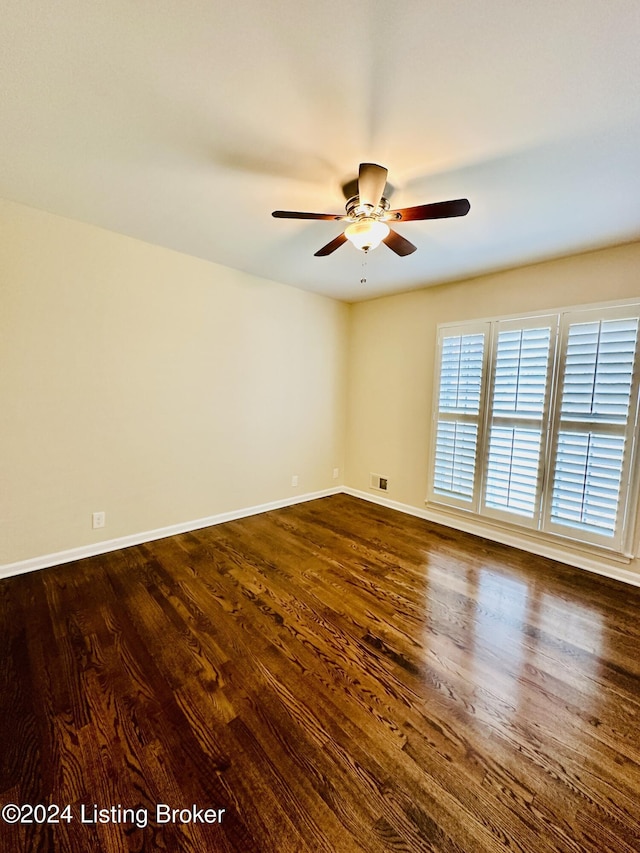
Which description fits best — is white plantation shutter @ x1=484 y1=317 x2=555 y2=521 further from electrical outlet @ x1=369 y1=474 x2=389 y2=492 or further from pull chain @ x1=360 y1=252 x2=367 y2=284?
pull chain @ x1=360 y1=252 x2=367 y2=284

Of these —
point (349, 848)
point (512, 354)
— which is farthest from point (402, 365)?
point (349, 848)

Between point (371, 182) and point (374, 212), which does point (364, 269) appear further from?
point (371, 182)

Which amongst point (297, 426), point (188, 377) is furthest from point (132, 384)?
point (297, 426)

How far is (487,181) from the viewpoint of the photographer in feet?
6.12

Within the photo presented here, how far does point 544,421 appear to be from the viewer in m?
2.90

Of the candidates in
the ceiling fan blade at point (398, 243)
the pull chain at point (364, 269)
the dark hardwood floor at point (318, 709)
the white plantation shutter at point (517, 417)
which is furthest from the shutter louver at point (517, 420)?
the ceiling fan blade at point (398, 243)

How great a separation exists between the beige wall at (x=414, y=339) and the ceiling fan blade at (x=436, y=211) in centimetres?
176

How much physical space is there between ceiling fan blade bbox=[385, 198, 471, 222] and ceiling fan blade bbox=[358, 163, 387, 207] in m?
0.11

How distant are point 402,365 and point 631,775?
3393mm

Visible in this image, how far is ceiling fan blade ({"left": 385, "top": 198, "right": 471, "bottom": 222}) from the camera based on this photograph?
155 cm

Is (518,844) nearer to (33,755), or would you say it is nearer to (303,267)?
(33,755)

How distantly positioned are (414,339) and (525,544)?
233 centimetres

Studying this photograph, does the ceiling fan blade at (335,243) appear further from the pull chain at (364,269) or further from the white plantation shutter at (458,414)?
the white plantation shutter at (458,414)

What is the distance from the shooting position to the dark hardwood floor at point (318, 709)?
1.08 m
